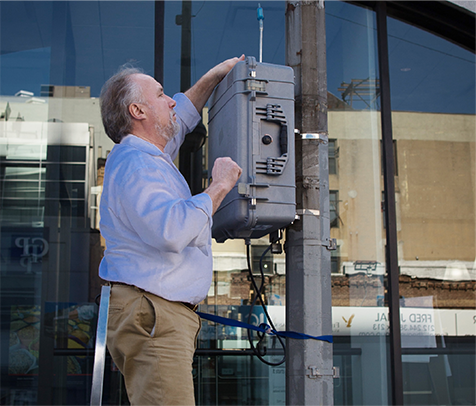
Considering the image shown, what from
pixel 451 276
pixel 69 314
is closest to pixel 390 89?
pixel 451 276

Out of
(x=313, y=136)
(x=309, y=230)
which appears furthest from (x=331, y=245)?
(x=313, y=136)

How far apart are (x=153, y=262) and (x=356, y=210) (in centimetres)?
319

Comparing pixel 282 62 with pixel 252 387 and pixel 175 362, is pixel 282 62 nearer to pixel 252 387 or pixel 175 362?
pixel 252 387

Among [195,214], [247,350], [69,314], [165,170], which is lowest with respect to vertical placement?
[247,350]

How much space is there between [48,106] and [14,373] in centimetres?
217

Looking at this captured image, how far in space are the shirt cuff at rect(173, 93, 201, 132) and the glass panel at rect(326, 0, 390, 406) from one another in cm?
238

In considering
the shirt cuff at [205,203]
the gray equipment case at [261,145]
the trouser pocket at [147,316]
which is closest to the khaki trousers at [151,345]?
the trouser pocket at [147,316]

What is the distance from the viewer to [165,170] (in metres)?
2.03

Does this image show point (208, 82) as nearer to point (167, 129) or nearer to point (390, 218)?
point (167, 129)

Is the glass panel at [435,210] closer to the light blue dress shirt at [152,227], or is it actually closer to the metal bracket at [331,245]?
the metal bracket at [331,245]

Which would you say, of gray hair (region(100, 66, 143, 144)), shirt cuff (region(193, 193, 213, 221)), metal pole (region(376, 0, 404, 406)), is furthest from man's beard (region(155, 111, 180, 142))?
metal pole (region(376, 0, 404, 406))

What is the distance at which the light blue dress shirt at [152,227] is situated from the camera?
1.79 meters

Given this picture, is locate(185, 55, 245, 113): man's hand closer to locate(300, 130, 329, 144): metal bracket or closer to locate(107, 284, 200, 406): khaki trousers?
locate(300, 130, 329, 144): metal bracket

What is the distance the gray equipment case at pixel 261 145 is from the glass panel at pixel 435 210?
289cm
